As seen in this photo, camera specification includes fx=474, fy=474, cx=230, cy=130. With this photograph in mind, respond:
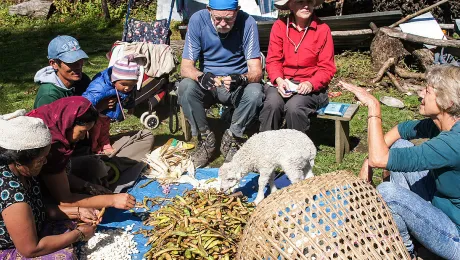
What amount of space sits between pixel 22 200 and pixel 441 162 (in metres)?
2.81

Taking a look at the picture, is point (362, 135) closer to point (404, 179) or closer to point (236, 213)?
point (404, 179)

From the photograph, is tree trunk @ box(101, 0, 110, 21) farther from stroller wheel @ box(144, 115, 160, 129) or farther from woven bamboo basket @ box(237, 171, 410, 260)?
woven bamboo basket @ box(237, 171, 410, 260)

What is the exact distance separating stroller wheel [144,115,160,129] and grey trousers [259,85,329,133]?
1.81 meters

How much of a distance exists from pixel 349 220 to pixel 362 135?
3.34 meters

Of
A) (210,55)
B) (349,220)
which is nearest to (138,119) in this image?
(210,55)

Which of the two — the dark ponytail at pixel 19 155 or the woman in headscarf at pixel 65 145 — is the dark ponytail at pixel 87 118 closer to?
the woman in headscarf at pixel 65 145

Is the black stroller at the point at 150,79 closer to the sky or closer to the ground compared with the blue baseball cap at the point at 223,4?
closer to the ground

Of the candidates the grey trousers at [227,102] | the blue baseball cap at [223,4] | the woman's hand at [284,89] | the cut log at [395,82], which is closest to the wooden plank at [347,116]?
the woman's hand at [284,89]

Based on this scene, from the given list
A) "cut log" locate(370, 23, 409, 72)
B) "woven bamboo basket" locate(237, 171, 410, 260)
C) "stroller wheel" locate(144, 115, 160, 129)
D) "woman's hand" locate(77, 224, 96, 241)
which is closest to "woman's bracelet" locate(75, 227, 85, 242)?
"woman's hand" locate(77, 224, 96, 241)

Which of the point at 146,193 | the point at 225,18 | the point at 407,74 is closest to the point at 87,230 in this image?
the point at 146,193

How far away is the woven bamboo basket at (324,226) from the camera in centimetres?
288

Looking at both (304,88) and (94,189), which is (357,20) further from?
(94,189)

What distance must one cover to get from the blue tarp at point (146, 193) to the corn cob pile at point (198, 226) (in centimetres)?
10

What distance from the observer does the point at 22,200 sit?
10.3 feet
